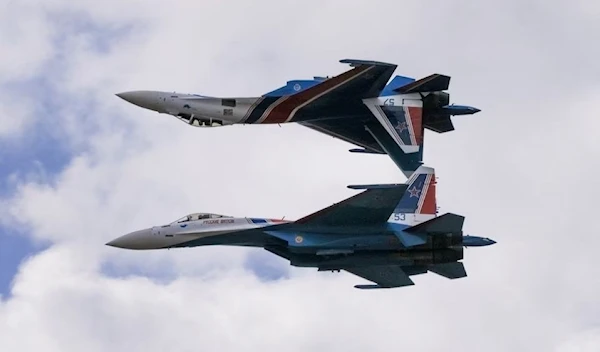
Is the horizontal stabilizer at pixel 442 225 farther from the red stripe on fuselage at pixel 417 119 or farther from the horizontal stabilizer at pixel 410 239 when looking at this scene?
the red stripe on fuselage at pixel 417 119

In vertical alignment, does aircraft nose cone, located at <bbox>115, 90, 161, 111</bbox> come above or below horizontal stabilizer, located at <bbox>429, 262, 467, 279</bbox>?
above

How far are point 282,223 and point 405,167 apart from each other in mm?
9946

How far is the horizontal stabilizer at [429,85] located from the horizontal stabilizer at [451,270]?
956 centimetres

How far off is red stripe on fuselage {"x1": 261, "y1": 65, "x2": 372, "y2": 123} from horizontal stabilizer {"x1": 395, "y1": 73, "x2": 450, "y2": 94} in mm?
3216

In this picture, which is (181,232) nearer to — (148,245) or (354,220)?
(148,245)

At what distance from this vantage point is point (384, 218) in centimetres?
6556

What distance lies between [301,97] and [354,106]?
273 centimetres

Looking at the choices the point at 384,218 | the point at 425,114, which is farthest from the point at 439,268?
the point at 425,114

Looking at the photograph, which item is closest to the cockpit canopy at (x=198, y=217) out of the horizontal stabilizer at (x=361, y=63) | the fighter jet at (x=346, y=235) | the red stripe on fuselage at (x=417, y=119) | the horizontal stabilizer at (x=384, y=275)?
the fighter jet at (x=346, y=235)

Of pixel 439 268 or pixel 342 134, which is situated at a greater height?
pixel 342 134

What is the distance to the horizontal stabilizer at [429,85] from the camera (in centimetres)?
7281

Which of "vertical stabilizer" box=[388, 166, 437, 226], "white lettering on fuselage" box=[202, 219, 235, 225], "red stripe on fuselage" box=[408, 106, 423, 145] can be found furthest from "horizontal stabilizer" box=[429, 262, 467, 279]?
"white lettering on fuselage" box=[202, 219, 235, 225]

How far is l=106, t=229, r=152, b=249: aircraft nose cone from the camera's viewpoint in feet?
Result: 215

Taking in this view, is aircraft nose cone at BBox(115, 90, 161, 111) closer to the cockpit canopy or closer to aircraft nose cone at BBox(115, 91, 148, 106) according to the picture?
aircraft nose cone at BBox(115, 91, 148, 106)
